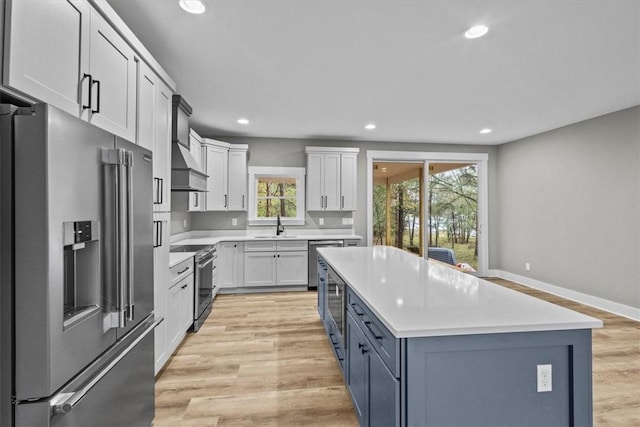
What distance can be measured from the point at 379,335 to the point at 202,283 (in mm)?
2671

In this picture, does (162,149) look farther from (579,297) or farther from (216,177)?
(579,297)

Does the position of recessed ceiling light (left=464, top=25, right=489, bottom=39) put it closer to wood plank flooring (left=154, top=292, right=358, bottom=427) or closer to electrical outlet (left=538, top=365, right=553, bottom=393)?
electrical outlet (left=538, top=365, right=553, bottom=393)

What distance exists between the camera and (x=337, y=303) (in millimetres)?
2367

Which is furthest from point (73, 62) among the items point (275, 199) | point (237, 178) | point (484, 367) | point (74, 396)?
point (275, 199)

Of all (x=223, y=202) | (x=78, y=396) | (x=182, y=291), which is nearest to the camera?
(x=78, y=396)

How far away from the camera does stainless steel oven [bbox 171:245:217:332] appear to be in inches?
131

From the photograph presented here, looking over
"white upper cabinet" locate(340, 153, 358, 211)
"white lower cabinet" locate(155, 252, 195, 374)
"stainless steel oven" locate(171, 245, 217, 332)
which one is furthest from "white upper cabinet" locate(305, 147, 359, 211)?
"white lower cabinet" locate(155, 252, 195, 374)

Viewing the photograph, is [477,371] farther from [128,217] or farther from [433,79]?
A: [433,79]

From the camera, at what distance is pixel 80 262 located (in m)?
1.19

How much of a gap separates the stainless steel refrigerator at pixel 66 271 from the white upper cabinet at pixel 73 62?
236mm

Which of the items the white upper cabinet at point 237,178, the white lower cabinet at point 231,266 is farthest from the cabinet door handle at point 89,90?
the white upper cabinet at point 237,178

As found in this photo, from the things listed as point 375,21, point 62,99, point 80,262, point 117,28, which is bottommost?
point 80,262

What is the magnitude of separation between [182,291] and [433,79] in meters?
3.15

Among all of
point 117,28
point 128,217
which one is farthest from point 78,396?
point 117,28
